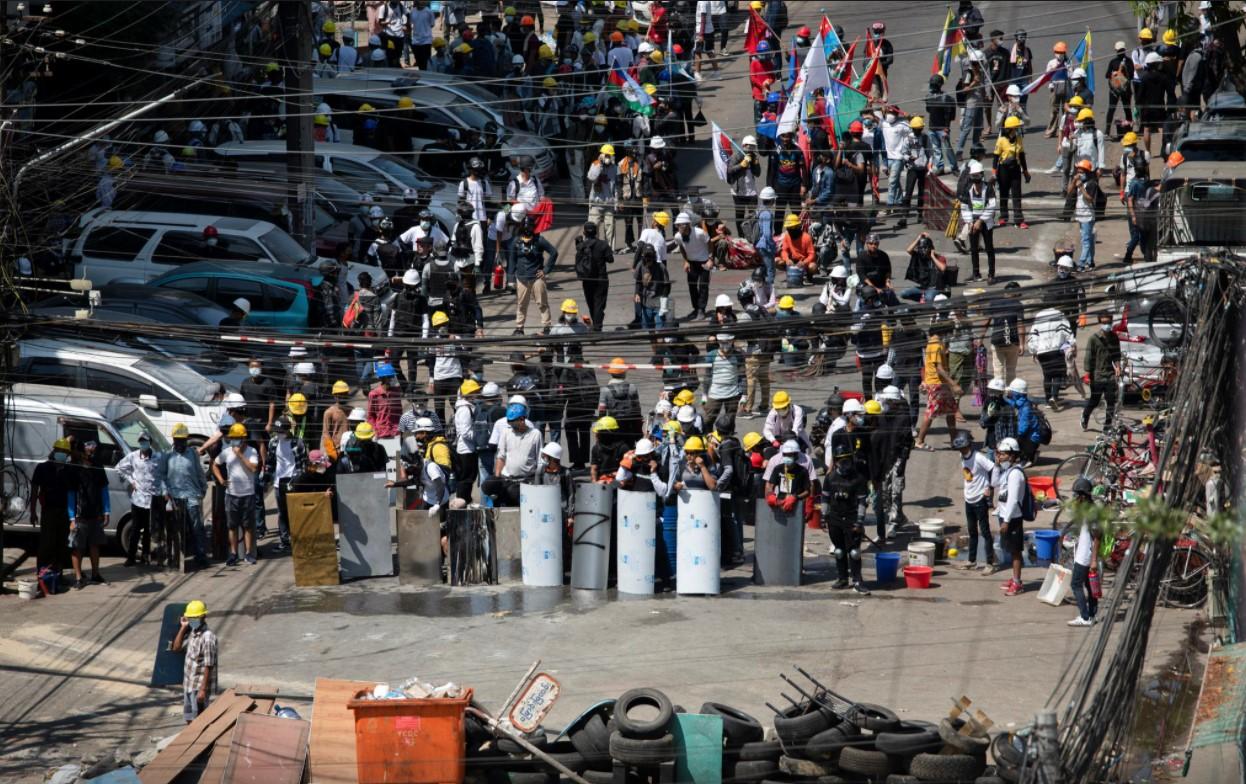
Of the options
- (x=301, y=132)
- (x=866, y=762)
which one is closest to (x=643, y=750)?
(x=866, y=762)

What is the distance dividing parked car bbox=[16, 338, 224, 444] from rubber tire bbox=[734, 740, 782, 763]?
9.51 m

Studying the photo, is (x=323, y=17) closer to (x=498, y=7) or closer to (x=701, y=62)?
(x=498, y=7)

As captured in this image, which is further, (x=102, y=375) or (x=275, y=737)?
(x=102, y=375)

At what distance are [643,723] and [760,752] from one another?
2.99 ft

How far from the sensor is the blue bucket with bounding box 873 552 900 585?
61.2 feet

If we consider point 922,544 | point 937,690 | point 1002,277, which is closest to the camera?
point 937,690

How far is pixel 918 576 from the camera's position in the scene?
18516 mm

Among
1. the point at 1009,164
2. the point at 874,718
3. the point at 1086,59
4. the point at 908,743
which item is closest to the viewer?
the point at 908,743

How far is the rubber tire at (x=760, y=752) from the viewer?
14.3 metres

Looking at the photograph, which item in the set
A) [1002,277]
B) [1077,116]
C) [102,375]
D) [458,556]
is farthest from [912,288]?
[102,375]

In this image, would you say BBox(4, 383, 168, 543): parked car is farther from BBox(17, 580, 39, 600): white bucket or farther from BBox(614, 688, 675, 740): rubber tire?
BBox(614, 688, 675, 740): rubber tire

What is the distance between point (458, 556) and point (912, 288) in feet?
27.3

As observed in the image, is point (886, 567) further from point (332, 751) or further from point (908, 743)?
point (332, 751)

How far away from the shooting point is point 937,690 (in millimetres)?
16203
